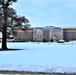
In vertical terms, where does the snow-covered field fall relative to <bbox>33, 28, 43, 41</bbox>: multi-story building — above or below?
below

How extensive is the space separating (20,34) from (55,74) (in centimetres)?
16672

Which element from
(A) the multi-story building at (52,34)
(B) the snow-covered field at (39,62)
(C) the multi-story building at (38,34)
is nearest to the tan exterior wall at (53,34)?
(A) the multi-story building at (52,34)

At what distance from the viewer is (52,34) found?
180875mm

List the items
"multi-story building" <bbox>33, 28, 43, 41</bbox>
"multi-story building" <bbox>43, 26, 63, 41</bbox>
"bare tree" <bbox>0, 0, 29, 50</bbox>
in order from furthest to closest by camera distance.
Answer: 1. "multi-story building" <bbox>33, 28, 43, 41</bbox>
2. "multi-story building" <bbox>43, 26, 63, 41</bbox>
3. "bare tree" <bbox>0, 0, 29, 50</bbox>

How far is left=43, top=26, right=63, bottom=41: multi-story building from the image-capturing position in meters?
180

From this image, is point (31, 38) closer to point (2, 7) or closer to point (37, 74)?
point (2, 7)

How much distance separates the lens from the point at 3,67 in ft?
50.6

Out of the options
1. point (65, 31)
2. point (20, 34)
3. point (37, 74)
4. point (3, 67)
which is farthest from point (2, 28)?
point (65, 31)

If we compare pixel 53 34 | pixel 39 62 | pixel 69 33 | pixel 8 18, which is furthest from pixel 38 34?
pixel 39 62

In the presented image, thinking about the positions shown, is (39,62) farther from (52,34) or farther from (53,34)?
(53,34)

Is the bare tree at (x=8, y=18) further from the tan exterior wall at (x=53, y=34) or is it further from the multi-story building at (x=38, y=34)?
the multi-story building at (x=38, y=34)

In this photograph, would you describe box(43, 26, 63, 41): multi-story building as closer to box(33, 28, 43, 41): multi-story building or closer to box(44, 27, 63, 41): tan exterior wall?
box(44, 27, 63, 41): tan exterior wall

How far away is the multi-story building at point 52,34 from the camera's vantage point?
180m

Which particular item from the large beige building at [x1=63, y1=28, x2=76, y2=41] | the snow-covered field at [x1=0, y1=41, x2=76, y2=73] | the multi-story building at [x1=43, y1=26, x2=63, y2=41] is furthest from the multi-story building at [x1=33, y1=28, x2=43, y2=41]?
the snow-covered field at [x1=0, y1=41, x2=76, y2=73]
